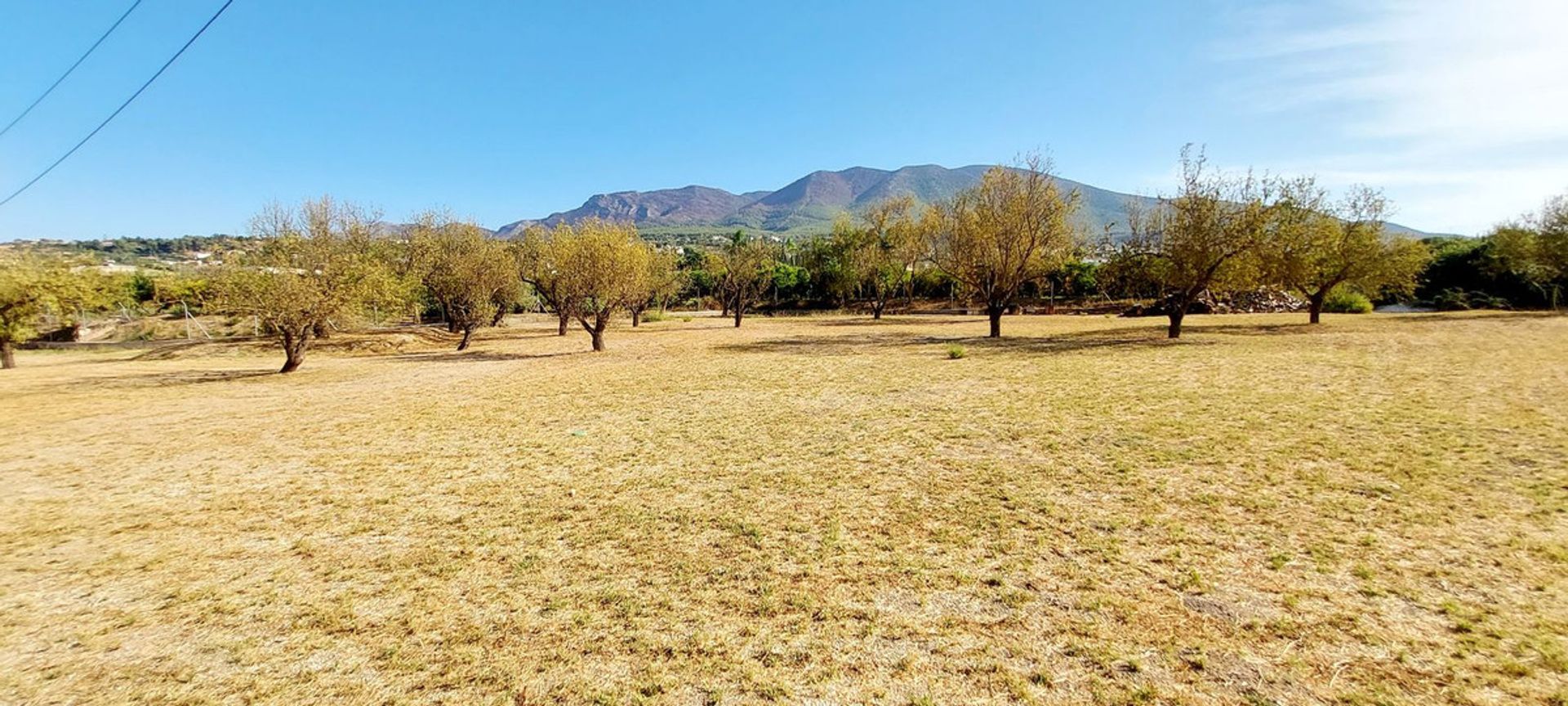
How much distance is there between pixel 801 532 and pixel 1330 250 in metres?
32.8

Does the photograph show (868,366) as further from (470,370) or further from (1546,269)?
(1546,269)

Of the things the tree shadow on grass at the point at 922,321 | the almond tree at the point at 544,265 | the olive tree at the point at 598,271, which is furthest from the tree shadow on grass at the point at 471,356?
the tree shadow on grass at the point at 922,321

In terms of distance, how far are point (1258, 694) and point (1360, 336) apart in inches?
1034

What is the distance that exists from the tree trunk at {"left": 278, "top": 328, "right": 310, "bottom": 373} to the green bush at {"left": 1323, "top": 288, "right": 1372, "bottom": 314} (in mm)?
53227

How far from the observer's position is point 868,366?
17078 mm

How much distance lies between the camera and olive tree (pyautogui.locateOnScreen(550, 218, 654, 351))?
2342 centimetres

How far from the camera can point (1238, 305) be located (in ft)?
135

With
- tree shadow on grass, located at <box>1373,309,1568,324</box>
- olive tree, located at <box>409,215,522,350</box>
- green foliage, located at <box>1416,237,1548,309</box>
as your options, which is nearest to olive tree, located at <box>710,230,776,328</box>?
olive tree, located at <box>409,215,522,350</box>

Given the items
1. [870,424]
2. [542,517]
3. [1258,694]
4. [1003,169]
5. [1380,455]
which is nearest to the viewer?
[1258,694]

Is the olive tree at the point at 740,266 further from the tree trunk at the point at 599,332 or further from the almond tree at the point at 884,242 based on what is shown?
the tree trunk at the point at 599,332

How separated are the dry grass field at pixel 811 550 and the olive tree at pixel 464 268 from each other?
645 inches

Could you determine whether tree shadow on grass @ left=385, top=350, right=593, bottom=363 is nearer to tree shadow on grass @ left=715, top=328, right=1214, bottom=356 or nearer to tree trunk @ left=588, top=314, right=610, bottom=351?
tree trunk @ left=588, top=314, right=610, bottom=351

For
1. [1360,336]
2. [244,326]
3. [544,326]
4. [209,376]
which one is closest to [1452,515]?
[1360,336]

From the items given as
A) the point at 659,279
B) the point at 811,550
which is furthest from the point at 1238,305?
the point at 811,550
